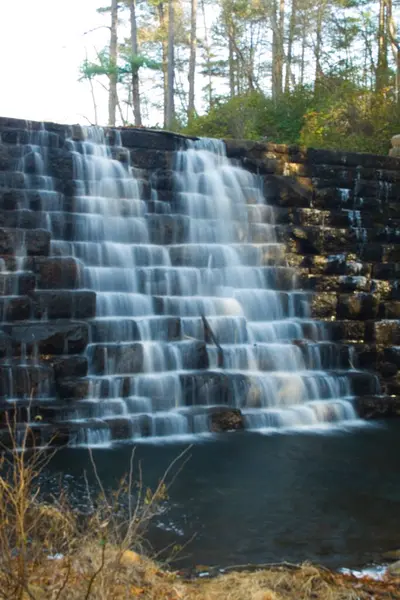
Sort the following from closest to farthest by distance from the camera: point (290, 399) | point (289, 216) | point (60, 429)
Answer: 1. point (60, 429)
2. point (290, 399)
3. point (289, 216)

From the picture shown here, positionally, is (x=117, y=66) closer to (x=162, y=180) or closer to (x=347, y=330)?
(x=162, y=180)

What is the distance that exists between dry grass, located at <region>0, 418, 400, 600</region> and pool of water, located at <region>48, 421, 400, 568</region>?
0.75 m

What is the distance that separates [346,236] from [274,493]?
31.2 ft

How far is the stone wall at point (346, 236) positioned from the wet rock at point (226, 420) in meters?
3.39

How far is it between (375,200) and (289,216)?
245 cm

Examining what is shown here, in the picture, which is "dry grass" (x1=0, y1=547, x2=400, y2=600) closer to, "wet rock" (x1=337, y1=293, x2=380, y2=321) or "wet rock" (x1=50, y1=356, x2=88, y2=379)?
"wet rock" (x1=50, y1=356, x2=88, y2=379)

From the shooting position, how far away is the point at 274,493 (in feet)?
28.1

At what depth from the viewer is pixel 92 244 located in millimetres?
14148

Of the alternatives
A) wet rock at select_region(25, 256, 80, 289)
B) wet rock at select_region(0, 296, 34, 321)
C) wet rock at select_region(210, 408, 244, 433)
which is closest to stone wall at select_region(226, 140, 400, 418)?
wet rock at select_region(210, 408, 244, 433)

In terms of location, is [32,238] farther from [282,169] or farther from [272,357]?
[282,169]

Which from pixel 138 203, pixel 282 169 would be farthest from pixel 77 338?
pixel 282 169

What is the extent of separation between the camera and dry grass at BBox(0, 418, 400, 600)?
3.76 m

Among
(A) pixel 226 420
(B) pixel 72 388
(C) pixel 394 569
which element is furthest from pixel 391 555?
(B) pixel 72 388

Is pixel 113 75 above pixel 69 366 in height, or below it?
above
